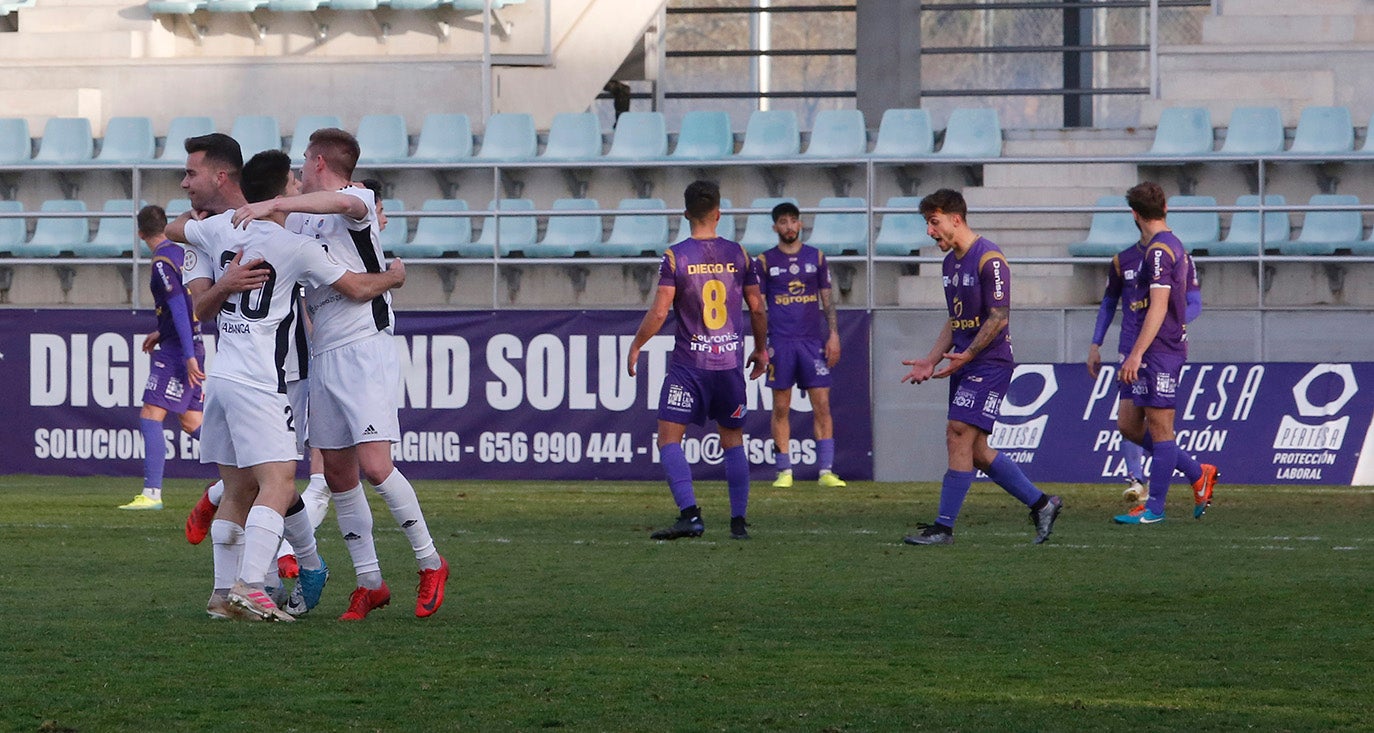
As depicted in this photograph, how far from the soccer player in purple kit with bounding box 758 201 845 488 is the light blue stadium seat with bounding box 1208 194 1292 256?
374 cm

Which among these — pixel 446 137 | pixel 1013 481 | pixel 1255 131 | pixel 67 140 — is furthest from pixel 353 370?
pixel 67 140

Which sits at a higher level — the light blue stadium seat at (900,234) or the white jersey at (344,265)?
the light blue stadium seat at (900,234)

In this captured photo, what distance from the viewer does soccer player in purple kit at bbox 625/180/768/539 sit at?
32.8 ft

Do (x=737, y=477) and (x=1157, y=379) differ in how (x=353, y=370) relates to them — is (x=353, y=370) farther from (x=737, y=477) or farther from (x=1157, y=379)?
(x=1157, y=379)

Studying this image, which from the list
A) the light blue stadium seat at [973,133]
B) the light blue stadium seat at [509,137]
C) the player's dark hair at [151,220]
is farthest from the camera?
the light blue stadium seat at [509,137]

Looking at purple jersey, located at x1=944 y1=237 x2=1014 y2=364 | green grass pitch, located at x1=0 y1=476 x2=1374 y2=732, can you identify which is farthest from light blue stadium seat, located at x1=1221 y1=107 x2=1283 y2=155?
purple jersey, located at x1=944 y1=237 x2=1014 y2=364

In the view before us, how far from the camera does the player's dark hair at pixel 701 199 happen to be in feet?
32.6

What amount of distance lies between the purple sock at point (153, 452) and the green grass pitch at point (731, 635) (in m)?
1.70

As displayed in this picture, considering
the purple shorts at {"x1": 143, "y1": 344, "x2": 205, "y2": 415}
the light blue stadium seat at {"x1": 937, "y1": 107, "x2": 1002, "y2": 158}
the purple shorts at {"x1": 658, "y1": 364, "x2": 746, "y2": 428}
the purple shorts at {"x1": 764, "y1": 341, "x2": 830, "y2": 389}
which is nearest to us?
the purple shorts at {"x1": 658, "y1": 364, "x2": 746, "y2": 428}

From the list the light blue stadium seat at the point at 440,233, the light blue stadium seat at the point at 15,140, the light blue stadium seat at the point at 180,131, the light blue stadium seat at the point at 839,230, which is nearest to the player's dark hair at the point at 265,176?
the light blue stadium seat at the point at 839,230

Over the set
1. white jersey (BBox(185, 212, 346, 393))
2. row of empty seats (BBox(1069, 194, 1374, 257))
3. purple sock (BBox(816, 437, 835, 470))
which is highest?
row of empty seats (BBox(1069, 194, 1374, 257))

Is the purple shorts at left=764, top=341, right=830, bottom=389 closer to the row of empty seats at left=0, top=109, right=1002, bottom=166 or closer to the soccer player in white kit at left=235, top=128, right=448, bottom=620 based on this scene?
the row of empty seats at left=0, top=109, right=1002, bottom=166

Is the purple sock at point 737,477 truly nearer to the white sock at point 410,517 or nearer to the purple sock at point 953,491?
the purple sock at point 953,491

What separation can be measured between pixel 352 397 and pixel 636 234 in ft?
37.0
